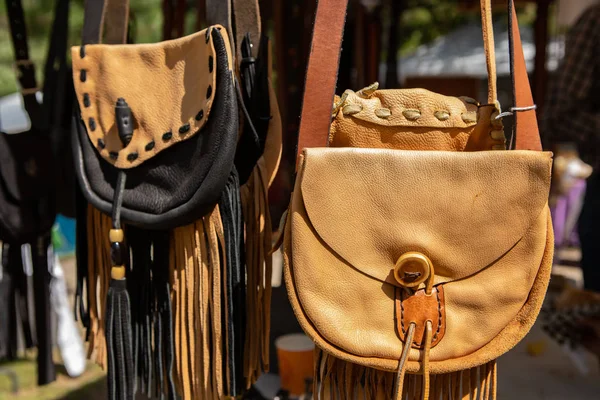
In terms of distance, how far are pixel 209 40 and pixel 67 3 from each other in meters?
0.61

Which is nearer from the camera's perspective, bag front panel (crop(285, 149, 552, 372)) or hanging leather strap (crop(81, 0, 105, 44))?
bag front panel (crop(285, 149, 552, 372))

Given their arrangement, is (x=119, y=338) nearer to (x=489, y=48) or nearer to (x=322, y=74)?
(x=322, y=74)

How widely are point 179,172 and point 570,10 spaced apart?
187 centimetres

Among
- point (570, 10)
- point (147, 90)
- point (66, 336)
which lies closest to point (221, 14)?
point (147, 90)

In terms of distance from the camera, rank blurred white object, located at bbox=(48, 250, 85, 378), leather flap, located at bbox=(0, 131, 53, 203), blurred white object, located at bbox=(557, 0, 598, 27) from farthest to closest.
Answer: blurred white object, located at bbox=(557, 0, 598, 27)
blurred white object, located at bbox=(48, 250, 85, 378)
leather flap, located at bbox=(0, 131, 53, 203)

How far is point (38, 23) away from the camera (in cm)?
661

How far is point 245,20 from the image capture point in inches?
33.4

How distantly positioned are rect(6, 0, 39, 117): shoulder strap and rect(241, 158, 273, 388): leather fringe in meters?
0.66

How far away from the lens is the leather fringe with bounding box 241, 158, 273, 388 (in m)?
0.87

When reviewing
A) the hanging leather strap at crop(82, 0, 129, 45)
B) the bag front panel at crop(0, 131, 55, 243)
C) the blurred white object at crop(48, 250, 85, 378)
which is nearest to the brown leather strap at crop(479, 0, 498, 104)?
the hanging leather strap at crop(82, 0, 129, 45)

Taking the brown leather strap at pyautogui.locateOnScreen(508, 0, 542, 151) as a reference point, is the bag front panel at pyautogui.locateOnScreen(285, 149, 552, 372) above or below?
below

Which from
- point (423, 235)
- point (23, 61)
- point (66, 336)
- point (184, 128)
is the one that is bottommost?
point (66, 336)

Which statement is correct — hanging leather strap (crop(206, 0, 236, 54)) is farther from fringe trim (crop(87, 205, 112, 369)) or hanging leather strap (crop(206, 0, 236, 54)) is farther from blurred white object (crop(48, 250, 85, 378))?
blurred white object (crop(48, 250, 85, 378))

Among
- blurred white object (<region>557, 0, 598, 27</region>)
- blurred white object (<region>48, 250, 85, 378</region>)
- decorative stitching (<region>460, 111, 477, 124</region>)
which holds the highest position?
blurred white object (<region>557, 0, 598, 27</region>)
